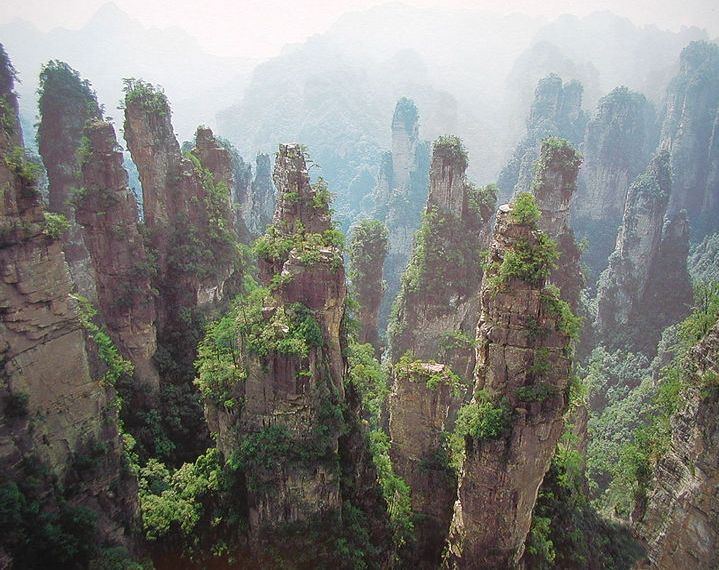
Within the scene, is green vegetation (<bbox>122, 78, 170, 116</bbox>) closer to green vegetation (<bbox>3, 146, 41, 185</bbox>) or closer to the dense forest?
the dense forest

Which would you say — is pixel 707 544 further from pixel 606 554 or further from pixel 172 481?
pixel 172 481

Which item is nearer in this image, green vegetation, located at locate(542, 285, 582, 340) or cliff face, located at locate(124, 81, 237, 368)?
green vegetation, located at locate(542, 285, 582, 340)

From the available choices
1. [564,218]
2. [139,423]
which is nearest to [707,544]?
[139,423]

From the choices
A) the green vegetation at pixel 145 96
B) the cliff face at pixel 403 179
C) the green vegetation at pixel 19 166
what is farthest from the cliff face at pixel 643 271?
the green vegetation at pixel 19 166

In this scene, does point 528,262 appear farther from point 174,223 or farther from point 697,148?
point 697,148

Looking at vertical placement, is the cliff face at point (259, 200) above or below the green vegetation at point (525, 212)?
above

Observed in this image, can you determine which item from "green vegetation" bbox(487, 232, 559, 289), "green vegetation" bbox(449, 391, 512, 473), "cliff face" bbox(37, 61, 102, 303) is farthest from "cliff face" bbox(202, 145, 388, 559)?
"cliff face" bbox(37, 61, 102, 303)

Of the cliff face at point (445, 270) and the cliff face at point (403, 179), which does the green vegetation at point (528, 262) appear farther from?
the cliff face at point (403, 179)
